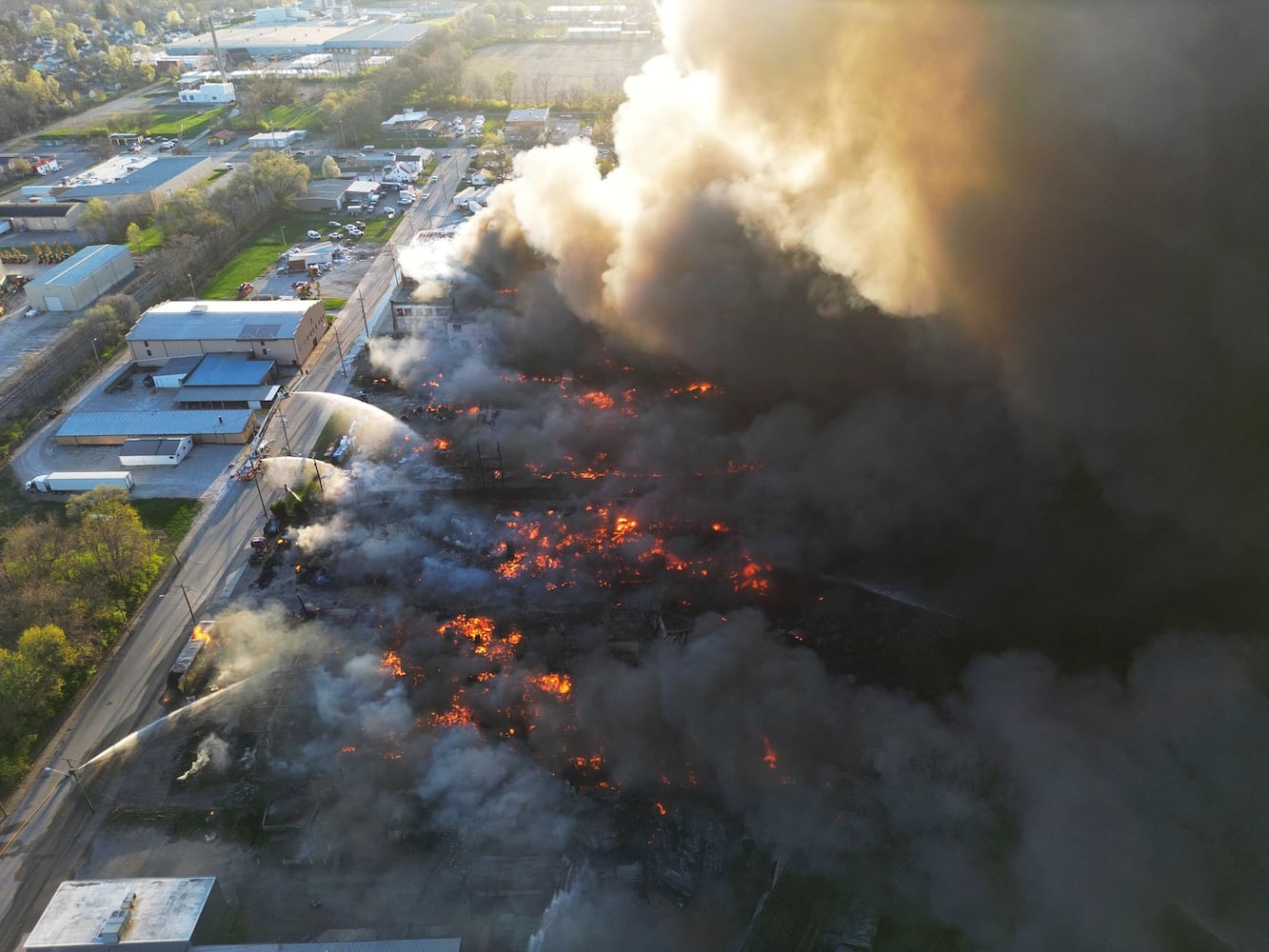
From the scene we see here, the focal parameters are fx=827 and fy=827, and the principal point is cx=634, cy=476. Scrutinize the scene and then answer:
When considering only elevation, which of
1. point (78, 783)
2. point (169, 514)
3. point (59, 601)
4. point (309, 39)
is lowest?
point (169, 514)

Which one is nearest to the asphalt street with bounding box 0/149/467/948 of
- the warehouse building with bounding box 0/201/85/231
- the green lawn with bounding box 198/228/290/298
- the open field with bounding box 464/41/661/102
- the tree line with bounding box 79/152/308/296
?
the green lawn with bounding box 198/228/290/298

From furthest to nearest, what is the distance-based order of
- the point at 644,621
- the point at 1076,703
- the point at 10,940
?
the point at 644,621, the point at 1076,703, the point at 10,940

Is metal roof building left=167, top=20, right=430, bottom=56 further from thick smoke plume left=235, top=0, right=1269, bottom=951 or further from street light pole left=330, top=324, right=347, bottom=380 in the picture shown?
thick smoke plume left=235, top=0, right=1269, bottom=951

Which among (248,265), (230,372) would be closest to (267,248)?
(248,265)

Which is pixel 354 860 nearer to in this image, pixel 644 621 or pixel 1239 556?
pixel 644 621

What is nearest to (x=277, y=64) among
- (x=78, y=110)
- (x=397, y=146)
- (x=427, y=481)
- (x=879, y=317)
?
(x=78, y=110)

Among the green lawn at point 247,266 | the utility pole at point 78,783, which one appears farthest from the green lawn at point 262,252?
the utility pole at point 78,783

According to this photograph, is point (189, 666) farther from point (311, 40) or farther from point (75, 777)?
point (311, 40)
